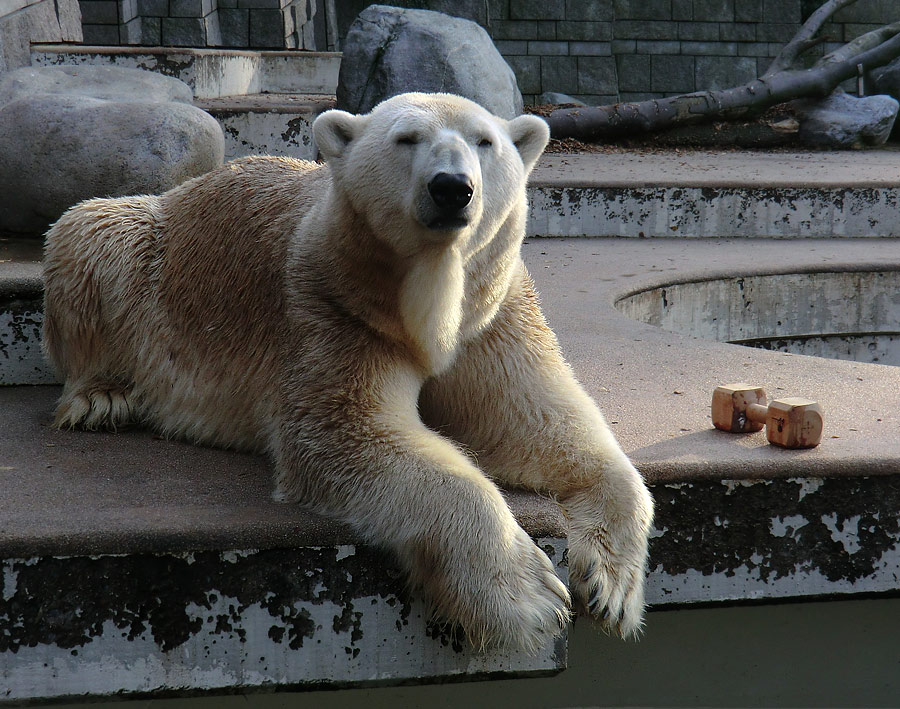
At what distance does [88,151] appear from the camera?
11.2ft

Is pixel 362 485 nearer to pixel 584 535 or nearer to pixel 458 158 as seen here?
pixel 584 535

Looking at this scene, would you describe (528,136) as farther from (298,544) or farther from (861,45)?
(861,45)

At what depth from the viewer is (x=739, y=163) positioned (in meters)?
6.91

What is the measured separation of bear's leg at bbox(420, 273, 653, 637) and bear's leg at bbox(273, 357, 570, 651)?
0.44ft

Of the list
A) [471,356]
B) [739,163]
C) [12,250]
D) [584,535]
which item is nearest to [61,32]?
[12,250]

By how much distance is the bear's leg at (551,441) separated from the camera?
1.82m

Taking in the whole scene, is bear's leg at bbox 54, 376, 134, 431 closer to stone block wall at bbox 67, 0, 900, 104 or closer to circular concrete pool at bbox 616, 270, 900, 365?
circular concrete pool at bbox 616, 270, 900, 365

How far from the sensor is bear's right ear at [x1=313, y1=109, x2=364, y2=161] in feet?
6.42

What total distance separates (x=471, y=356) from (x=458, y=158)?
19.0 inches

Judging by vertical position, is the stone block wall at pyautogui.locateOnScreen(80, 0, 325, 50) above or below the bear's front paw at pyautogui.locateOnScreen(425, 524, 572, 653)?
above

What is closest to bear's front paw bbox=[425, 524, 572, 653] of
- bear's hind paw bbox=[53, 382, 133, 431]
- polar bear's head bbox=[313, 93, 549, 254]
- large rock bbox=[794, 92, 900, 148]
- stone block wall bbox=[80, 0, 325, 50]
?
polar bear's head bbox=[313, 93, 549, 254]

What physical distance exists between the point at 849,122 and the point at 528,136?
7182mm

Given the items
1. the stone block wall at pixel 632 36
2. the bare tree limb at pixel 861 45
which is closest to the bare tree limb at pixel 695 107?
the bare tree limb at pixel 861 45

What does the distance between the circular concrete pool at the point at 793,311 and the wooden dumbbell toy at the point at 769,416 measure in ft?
5.73
